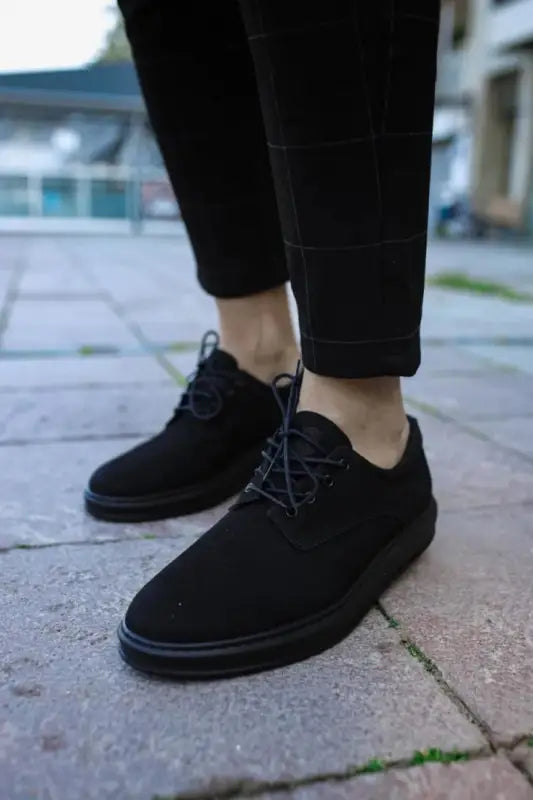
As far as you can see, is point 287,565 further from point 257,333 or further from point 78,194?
point 78,194

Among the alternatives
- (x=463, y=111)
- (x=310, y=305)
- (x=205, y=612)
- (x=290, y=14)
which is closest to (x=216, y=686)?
(x=205, y=612)

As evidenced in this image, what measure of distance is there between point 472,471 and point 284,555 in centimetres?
60

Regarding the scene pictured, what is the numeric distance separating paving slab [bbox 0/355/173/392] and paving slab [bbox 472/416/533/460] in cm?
73

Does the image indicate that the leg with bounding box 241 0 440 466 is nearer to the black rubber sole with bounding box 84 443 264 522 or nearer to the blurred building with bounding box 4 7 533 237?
the black rubber sole with bounding box 84 443 264 522

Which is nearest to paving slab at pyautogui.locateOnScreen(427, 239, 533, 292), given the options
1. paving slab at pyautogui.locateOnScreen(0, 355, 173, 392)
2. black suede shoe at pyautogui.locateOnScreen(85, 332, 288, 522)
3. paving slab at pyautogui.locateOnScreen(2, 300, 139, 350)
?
paving slab at pyautogui.locateOnScreen(2, 300, 139, 350)

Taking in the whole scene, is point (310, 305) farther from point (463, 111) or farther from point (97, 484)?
point (463, 111)

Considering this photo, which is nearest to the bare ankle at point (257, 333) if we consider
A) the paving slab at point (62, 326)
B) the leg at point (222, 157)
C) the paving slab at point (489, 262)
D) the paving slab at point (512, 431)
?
the leg at point (222, 157)

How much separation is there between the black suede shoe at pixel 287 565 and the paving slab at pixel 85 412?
2.27 feet

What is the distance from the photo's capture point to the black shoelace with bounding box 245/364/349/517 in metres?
Result: 0.76

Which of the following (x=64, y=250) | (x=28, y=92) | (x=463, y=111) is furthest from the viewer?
(x=463, y=111)

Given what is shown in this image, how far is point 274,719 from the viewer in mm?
601

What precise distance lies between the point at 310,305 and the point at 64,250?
245 inches

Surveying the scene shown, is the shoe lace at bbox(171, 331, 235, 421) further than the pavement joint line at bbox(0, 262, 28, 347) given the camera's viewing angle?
No

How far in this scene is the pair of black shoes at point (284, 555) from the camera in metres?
0.66
